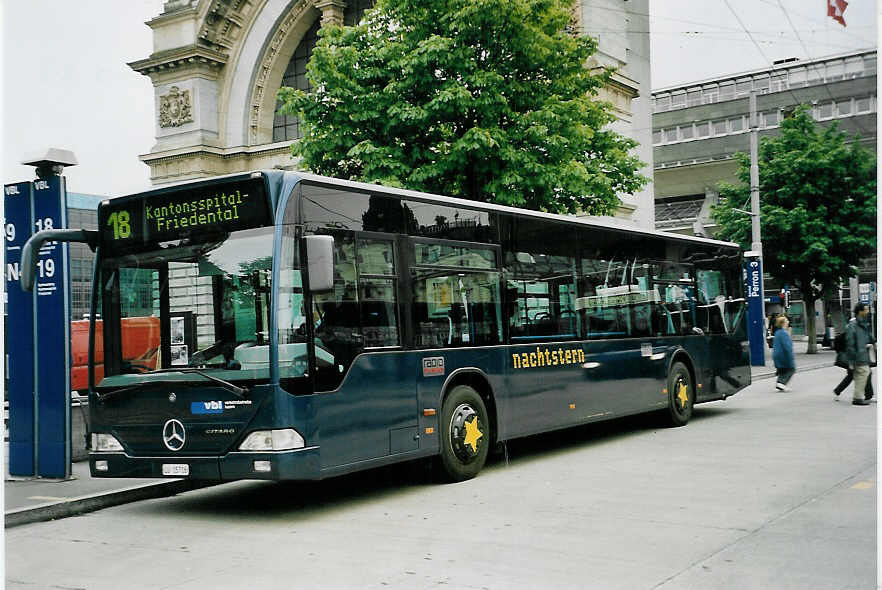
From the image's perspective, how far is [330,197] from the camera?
8.99m

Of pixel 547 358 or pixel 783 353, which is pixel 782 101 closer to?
pixel 547 358

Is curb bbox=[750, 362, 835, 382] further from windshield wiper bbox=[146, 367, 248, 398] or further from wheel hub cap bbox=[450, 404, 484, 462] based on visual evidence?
windshield wiper bbox=[146, 367, 248, 398]

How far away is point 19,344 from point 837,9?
877cm

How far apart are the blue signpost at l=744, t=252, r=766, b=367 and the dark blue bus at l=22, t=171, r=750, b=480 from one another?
18851mm

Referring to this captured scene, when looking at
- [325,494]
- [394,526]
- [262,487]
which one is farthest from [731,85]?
[262,487]

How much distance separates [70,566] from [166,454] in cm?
181

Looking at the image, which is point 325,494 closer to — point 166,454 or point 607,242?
point 166,454

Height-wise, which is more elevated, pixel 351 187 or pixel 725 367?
pixel 351 187

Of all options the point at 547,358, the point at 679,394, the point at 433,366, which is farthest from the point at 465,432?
the point at 679,394

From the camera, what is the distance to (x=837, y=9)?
207 inches

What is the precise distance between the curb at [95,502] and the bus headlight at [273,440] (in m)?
2.02

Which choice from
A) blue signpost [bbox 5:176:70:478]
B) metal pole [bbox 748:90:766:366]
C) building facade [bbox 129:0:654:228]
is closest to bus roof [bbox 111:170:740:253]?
blue signpost [bbox 5:176:70:478]

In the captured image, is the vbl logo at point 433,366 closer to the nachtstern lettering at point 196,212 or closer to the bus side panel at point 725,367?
the nachtstern lettering at point 196,212

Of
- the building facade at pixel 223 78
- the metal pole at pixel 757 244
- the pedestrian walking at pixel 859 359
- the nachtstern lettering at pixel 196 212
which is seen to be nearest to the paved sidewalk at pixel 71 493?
the nachtstern lettering at pixel 196 212
